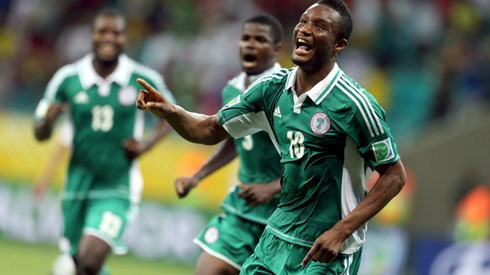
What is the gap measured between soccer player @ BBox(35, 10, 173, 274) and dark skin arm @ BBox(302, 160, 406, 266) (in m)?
3.69

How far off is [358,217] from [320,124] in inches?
23.5

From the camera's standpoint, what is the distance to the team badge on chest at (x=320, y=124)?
6234mm

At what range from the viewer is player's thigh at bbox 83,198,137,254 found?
9.16 metres

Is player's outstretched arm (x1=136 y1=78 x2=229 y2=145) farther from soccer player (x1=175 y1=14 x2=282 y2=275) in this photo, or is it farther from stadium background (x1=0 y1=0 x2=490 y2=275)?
stadium background (x1=0 y1=0 x2=490 y2=275)

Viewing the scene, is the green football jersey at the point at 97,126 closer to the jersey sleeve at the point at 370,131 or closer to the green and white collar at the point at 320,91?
the green and white collar at the point at 320,91

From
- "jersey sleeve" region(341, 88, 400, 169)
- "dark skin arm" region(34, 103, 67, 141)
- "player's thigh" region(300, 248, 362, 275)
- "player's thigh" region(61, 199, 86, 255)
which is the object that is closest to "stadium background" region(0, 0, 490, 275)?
"player's thigh" region(61, 199, 86, 255)

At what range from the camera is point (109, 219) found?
30.7 feet

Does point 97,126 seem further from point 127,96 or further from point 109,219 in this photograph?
point 109,219

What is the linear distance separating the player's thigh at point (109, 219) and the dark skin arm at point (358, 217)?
3396 mm

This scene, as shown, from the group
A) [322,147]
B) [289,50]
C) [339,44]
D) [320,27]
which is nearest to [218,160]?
[322,147]

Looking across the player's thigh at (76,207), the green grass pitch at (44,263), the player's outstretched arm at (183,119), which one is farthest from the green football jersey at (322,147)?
the green grass pitch at (44,263)

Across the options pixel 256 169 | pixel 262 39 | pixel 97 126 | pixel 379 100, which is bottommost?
pixel 379 100

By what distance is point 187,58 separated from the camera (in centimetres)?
1717

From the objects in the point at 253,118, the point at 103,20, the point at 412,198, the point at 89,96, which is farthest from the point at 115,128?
the point at 412,198
